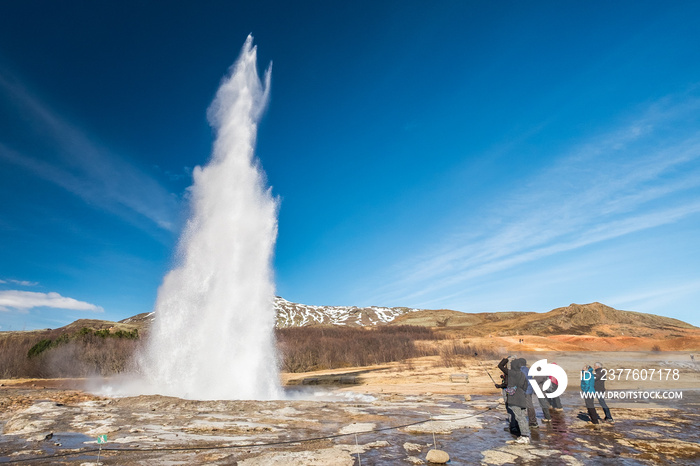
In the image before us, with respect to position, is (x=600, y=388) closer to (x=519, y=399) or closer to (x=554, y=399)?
(x=554, y=399)

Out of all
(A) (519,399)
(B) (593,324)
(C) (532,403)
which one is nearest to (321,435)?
(A) (519,399)

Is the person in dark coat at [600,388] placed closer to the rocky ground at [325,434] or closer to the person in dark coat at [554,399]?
the rocky ground at [325,434]

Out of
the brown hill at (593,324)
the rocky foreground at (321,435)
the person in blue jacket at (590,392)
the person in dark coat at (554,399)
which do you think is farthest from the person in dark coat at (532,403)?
the brown hill at (593,324)

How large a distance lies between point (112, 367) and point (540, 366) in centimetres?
6207

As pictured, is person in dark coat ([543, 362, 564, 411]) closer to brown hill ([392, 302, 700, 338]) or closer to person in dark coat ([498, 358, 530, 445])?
person in dark coat ([498, 358, 530, 445])

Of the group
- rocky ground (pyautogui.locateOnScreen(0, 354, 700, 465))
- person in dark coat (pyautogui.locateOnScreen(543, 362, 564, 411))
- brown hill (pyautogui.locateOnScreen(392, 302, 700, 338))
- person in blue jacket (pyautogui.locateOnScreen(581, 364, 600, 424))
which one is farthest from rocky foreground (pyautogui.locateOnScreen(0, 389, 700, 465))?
brown hill (pyautogui.locateOnScreen(392, 302, 700, 338))

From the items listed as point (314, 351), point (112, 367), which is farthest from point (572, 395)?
point (112, 367)

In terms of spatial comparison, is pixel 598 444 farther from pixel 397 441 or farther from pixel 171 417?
pixel 171 417

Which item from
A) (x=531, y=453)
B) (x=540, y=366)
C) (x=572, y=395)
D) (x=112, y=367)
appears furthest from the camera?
(x=112, y=367)

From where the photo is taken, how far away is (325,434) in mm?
12891

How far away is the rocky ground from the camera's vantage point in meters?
9.54

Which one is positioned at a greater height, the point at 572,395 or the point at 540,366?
the point at 540,366

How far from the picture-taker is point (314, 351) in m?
71.4

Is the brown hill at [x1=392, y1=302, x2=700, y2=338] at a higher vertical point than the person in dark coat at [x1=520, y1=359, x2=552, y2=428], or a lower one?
higher
